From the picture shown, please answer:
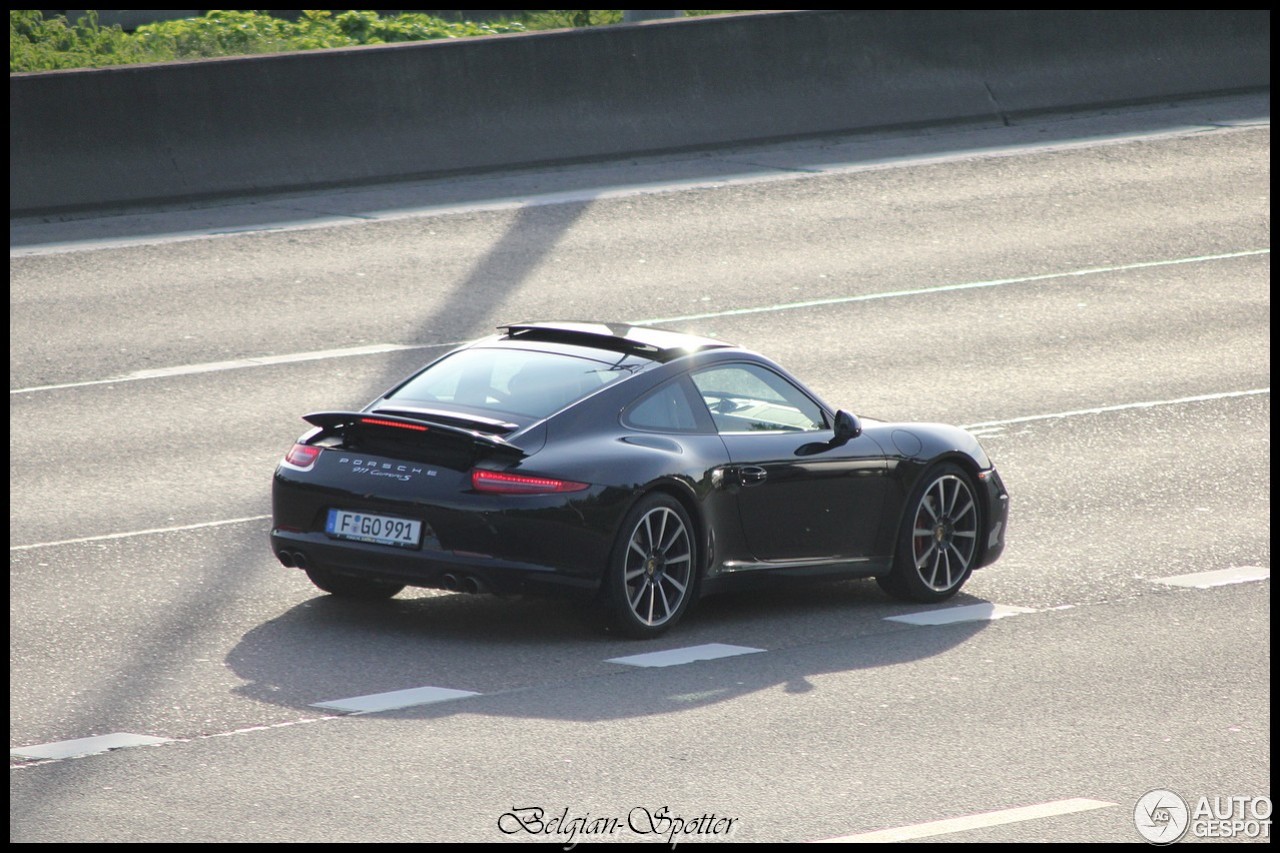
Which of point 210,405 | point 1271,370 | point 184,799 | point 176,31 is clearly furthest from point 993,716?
point 176,31

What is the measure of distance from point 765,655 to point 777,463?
108 cm

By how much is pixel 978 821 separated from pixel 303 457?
3869 mm

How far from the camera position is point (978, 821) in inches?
256

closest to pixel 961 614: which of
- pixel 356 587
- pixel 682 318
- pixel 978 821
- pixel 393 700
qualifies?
pixel 356 587

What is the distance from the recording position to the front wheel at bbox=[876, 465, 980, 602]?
10.1 metres

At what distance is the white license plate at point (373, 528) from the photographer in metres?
8.69

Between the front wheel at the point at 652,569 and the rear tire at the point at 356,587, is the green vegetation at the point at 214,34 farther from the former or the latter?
the front wheel at the point at 652,569

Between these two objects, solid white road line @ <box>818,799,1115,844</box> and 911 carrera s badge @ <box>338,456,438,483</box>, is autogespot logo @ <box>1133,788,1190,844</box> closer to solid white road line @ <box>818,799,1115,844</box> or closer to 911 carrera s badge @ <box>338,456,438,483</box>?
solid white road line @ <box>818,799,1115,844</box>

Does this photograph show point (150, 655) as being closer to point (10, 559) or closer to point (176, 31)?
point (10, 559)

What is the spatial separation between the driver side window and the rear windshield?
A: 0.43 meters

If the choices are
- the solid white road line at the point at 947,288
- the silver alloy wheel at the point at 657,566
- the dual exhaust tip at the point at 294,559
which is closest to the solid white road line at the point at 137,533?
the dual exhaust tip at the point at 294,559

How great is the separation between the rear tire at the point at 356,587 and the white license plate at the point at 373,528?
572 millimetres

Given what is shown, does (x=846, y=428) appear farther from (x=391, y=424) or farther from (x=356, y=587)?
(x=356, y=587)

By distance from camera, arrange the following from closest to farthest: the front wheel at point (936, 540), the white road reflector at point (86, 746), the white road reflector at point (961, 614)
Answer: the white road reflector at point (86, 746) → the white road reflector at point (961, 614) → the front wheel at point (936, 540)
